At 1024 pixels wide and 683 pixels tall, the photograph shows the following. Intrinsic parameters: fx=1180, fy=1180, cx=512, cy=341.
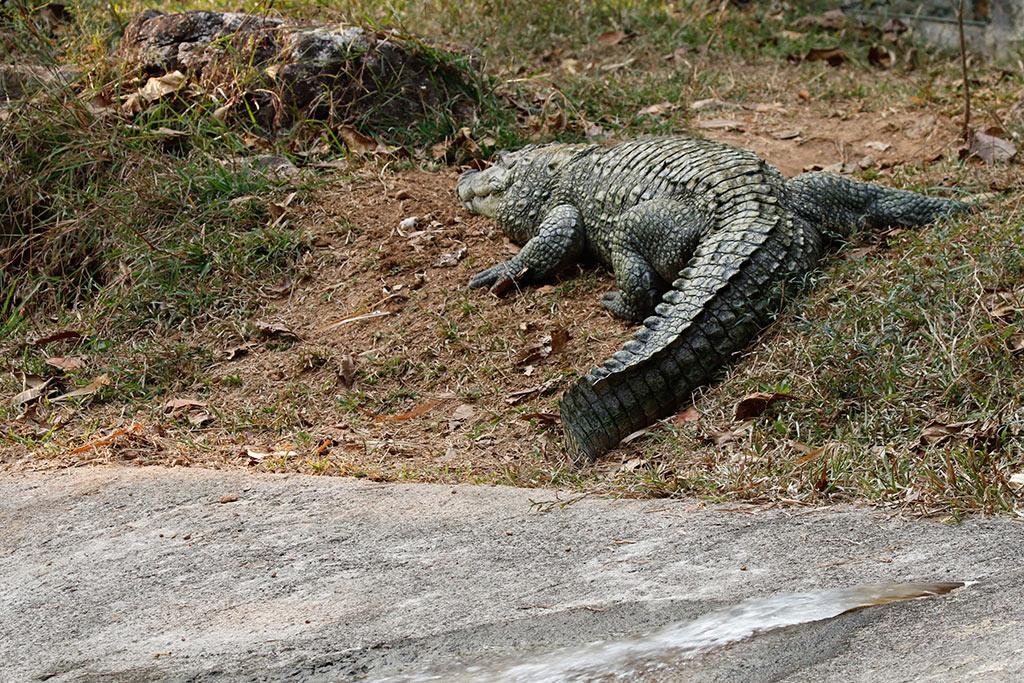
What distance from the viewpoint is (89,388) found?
5.14m

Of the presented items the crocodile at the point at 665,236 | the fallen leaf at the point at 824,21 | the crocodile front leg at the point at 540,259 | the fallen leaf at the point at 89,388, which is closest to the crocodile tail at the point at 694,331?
the crocodile at the point at 665,236

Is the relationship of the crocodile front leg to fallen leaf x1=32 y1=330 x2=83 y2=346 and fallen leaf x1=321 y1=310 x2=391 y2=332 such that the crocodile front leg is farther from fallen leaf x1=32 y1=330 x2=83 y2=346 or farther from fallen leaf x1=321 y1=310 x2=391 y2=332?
fallen leaf x1=32 y1=330 x2=83 y2=346

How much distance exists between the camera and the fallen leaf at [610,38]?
835cm

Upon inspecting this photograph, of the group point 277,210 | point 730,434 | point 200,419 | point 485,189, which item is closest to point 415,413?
point 200,419

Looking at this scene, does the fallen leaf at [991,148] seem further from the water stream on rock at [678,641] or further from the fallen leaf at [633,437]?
the water stream on rock at [678,641]

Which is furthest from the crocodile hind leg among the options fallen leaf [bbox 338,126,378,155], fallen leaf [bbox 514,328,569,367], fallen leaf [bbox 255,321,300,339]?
fallen leaf [bbox 338,126,378,155]

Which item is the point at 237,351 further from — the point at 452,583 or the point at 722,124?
the point at 722,124

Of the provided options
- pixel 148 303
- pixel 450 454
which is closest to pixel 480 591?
pixel 450 454

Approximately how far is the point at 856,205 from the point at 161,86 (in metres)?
3.91

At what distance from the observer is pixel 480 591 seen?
2.92 meters

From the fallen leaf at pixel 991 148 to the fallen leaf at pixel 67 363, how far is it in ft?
14.5

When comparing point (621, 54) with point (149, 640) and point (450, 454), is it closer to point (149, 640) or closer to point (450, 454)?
point (450, 454)

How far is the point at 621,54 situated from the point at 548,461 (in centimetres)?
472

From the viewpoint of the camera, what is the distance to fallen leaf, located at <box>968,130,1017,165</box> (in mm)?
5770
